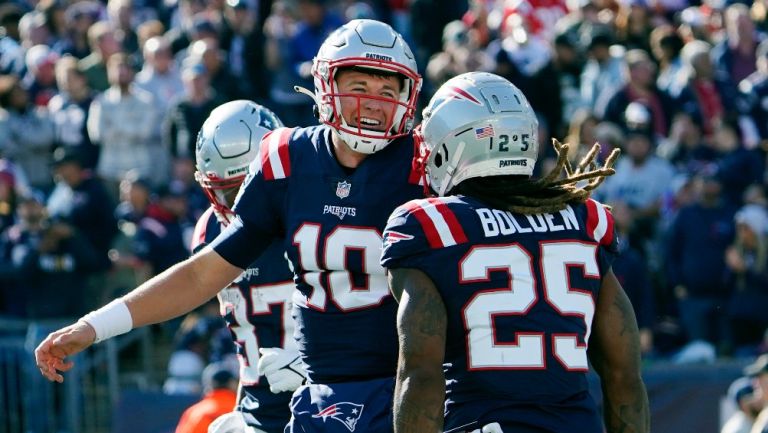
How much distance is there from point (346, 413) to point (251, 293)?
1.09m

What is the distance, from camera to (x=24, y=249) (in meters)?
12.1

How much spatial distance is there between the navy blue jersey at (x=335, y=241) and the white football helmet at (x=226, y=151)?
82cm

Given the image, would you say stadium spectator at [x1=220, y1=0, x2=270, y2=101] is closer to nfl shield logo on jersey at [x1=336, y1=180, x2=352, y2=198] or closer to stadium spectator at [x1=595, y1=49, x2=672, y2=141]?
stadium spectator at [x1=595, y1=49, x2=672, y2=141]

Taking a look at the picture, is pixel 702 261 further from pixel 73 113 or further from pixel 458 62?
pixel 73 113

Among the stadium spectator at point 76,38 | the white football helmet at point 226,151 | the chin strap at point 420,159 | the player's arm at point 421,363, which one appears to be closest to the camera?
the player's arm at point 421,363

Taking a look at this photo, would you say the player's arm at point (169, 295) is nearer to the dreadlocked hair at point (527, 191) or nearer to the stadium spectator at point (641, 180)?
the dreadlocked hair at point (527, 191)

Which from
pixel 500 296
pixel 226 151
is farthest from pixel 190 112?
pixel 500 296

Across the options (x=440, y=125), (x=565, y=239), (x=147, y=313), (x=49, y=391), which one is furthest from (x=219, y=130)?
(x=49, y=391)

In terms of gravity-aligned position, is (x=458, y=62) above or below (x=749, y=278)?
above

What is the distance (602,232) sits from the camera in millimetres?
4539

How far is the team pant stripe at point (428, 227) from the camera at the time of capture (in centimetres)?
432

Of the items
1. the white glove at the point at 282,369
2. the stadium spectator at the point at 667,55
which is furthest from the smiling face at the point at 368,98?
the stadium spectator at the point at 667,55

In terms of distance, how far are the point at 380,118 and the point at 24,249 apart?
7.65 meters

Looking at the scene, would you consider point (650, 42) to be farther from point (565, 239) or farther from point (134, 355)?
point (565, 239)
